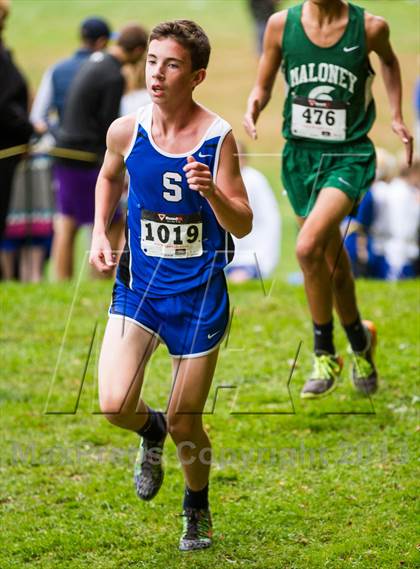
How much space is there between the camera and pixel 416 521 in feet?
16.4

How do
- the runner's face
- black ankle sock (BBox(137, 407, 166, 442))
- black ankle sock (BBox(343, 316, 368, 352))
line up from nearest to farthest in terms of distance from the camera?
the runner's face, black ankle sock (BBox(137, 407, 166, 442)), black ankle sock (BBox(343, 316, 368, 352))

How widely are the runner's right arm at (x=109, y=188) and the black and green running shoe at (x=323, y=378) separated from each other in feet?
6.25

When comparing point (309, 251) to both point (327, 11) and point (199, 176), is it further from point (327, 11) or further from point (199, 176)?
point (199, 176)

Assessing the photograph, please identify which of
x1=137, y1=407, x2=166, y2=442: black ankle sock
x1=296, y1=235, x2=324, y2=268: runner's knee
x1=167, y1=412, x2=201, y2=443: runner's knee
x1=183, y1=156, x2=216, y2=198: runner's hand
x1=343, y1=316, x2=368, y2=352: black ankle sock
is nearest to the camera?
x1=183, y1=156, x2=216, y2=198: runner's hand

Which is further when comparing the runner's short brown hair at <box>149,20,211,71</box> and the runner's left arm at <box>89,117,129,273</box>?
the runner's left arm at <box>89,117,129,273</box>

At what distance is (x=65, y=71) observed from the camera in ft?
32.8

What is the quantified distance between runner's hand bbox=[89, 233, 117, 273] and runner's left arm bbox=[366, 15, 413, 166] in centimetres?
196

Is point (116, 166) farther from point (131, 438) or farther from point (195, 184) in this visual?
point (131, 438)

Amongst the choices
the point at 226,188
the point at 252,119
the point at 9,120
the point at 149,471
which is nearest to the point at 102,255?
the point at 226,188

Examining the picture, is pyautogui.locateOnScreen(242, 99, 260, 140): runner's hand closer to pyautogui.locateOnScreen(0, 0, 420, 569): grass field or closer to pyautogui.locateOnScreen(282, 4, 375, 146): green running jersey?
pyautogui.locateOnScreen(282, 4, 375, 146): green running jersey

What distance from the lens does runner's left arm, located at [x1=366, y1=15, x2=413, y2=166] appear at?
19.4 feet

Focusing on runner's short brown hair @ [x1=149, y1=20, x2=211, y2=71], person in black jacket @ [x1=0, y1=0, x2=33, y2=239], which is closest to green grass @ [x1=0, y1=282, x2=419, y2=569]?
person in black jacket @ [x1=0, y1=0, x2=33, y2=239]

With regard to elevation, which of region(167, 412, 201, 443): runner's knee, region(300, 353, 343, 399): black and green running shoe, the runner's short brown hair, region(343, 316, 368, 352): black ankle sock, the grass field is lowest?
the grass field

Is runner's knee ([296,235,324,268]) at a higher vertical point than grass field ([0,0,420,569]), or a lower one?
higher
